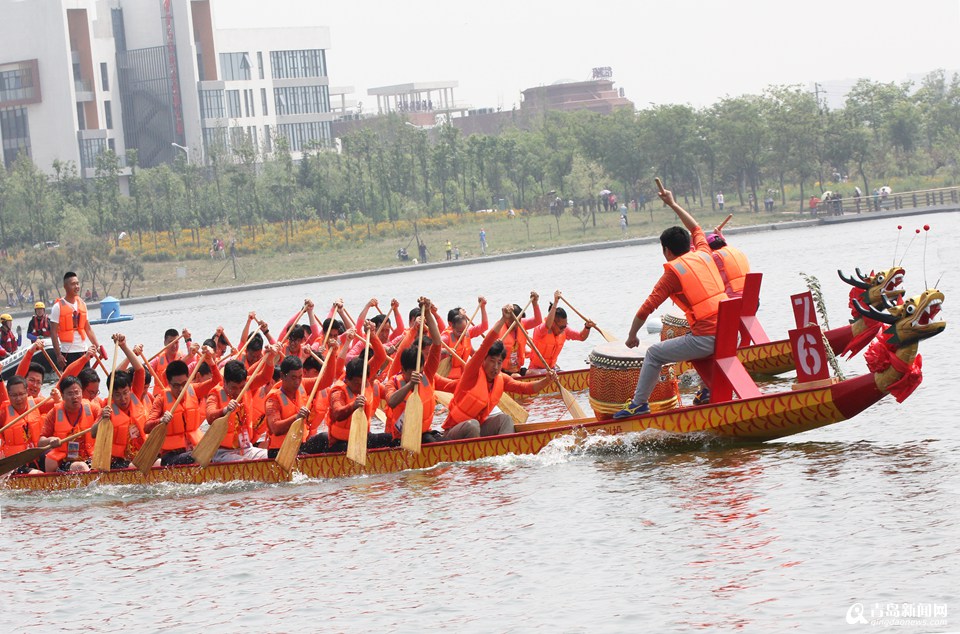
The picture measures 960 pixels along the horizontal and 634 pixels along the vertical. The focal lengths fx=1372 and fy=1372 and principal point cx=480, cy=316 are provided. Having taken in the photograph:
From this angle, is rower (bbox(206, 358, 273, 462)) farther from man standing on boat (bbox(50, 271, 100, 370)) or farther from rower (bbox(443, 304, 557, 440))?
man standing on boat (bbox(50, 271, 100, 370))

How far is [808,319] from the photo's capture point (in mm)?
12586

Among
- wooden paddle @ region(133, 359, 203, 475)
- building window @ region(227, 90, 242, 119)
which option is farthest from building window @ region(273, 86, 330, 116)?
wooden paddle @ region(133, 359, 203, 475)

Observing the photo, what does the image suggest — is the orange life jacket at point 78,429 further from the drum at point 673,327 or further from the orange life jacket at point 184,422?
the drum at point 673,327

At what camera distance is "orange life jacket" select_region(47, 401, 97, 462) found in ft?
45.0

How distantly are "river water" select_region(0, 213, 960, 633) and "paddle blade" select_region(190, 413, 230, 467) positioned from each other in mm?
339

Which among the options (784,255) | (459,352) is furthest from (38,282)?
(459,352)

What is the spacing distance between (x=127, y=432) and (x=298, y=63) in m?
96.2

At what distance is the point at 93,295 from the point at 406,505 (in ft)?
159

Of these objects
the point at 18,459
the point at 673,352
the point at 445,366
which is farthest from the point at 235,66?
the point at 673,352

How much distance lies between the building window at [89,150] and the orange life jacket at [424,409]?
82211 millimetres

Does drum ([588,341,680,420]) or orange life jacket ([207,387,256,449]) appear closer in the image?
drum ([588,341,680,420])

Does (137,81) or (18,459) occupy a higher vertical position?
(137,81)

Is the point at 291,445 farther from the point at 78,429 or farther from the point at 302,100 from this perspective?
the point at 302,100

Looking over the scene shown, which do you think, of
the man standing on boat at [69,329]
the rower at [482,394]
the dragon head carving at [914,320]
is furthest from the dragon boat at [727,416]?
the man standing on boat at [69,329]
